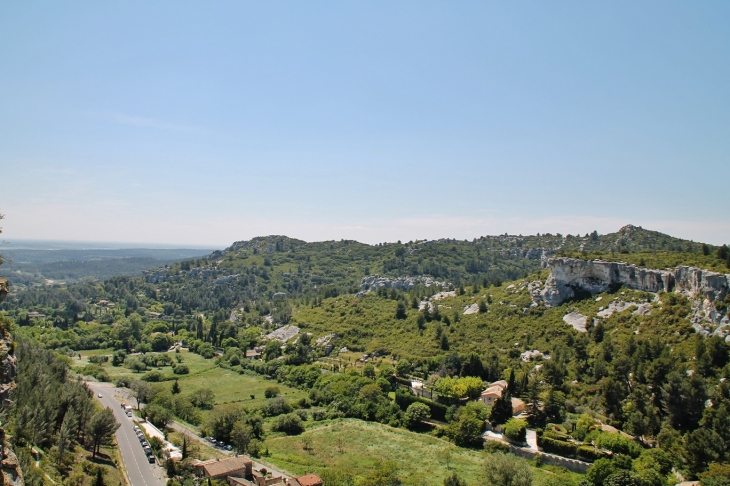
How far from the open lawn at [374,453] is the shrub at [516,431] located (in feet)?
12.1

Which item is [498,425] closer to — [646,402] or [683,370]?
[646,402]

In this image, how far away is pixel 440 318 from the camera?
100 m

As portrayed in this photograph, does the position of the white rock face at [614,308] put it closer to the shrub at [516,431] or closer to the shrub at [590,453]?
the shrub at [516,431]

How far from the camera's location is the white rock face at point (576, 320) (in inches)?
3100

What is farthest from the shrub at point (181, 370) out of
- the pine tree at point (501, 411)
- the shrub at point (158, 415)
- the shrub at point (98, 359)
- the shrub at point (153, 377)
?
the pine tree at point (501, 411)

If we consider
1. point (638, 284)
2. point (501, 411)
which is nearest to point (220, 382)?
point (501, 411)

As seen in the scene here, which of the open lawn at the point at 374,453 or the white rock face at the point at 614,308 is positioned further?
the white rock face at the point at 614,308

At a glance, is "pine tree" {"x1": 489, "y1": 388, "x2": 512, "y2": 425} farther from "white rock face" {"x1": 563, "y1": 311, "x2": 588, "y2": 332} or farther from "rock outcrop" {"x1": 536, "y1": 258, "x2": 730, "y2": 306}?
"rock outcrop" {"x1": 536, "y1": 258, "x2": 730, "y2": 306}

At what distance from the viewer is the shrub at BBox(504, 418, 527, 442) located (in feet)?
162

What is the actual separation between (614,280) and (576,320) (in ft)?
38.5

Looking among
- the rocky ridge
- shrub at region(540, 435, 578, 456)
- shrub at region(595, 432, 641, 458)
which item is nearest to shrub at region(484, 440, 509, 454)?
shrub at region(540, 435, 578, 456)

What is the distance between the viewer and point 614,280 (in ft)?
279

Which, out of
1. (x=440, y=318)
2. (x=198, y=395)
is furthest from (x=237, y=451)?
(x=440, y=318)

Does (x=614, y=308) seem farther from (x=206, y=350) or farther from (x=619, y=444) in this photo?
(x=206, y=350)
